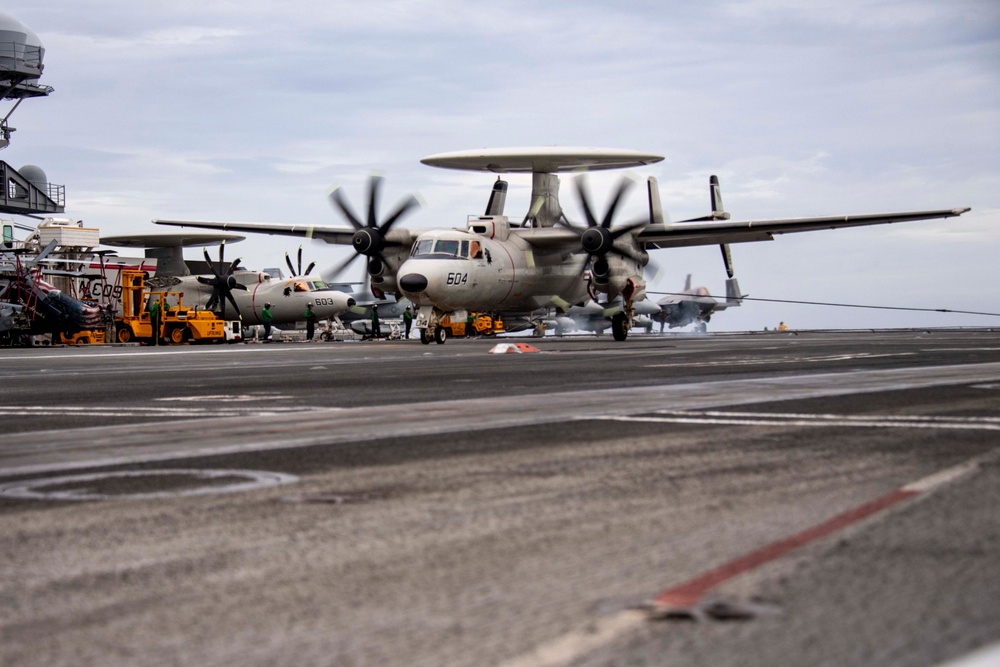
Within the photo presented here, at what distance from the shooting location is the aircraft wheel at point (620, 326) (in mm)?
42250

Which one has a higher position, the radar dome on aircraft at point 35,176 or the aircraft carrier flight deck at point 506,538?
the radar dome on aircraft at point 35,176

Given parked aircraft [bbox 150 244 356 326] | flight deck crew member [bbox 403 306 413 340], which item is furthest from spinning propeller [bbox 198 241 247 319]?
flight deck crew member [bbox 403 306 413 340]

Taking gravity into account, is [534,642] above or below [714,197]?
below

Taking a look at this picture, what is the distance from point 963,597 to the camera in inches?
136

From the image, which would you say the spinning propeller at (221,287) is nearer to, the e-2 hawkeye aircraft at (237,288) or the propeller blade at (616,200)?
the e-2 hawkeye aircraft at (237,288)

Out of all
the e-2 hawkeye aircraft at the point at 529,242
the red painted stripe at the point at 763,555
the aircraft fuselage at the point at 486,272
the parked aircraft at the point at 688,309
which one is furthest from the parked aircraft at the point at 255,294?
the red painted stripe at the point at 763,555

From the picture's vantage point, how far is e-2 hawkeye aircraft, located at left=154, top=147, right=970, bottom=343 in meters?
38.4

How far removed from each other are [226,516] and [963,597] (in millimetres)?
3132

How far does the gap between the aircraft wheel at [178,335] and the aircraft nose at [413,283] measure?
19661 millimetres

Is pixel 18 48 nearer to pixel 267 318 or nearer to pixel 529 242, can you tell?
pixel 267 318

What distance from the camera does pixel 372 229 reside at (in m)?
43.1

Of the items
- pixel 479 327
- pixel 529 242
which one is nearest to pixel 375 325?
pixel 479 327

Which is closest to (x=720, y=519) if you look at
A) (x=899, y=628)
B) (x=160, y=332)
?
(x=899, y=628)

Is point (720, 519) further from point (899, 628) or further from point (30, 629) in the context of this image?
point (30, 629)
